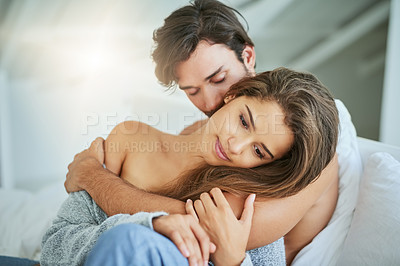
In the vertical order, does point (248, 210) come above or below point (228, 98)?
below

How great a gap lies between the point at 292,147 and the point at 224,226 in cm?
39

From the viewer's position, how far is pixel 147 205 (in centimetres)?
102

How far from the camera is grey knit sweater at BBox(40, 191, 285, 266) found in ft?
2.90

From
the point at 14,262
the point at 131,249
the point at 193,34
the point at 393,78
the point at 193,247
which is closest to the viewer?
the point at 131,249

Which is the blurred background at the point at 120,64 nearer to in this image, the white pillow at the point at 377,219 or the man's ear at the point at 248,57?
the man's ear at the point at 248,57

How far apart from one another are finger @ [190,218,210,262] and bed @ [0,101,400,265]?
469 millimetres

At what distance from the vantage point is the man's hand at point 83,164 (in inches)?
48.5

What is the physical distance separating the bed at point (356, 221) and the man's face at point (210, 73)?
1.65 feet

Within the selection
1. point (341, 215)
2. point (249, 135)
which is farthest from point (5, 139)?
point (341, 215)

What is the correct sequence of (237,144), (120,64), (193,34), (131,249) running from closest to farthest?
1. (131,249)
2. (237,144)
3. (193,34)
4. (120,64)

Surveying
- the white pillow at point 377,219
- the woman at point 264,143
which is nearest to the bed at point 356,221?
the white pillow at point 377,219

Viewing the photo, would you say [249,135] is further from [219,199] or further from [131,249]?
[131,249]

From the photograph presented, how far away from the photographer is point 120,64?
2.25 metres

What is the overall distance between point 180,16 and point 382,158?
3.26 feet
